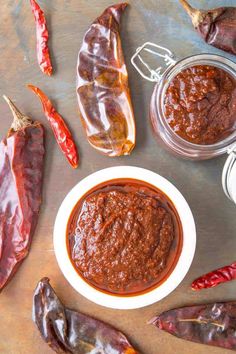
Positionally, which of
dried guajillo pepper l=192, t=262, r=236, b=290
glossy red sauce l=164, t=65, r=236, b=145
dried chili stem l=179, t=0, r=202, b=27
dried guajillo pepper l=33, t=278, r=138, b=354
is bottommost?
dried guajillo pepper l=33, t=278, r=138, b=354

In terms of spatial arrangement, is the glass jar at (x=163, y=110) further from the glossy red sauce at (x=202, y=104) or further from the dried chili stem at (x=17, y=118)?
the dried chili stem at (x=17, y=118)

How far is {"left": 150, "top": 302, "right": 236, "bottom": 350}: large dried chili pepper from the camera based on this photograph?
7.51 ft

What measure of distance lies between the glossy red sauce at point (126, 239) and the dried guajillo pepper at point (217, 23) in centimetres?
68

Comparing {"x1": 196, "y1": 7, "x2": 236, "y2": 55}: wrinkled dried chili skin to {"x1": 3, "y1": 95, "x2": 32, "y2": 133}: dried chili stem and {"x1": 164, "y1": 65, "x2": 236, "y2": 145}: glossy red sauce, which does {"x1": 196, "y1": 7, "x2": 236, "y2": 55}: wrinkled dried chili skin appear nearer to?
{"x1": 164, "y1": 65, "x2": 236, "y2": 145}: glossy red sauce

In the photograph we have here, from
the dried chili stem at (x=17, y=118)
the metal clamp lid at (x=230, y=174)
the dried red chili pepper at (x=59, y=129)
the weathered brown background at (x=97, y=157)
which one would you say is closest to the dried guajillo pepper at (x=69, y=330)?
the weathered brown background at (x=97, y=157)

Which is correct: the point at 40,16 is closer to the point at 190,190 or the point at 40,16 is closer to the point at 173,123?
the point at 173,123

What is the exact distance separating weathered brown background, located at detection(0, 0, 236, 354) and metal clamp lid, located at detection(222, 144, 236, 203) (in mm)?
58

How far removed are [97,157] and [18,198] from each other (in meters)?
0.39

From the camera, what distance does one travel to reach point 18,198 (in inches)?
90.0

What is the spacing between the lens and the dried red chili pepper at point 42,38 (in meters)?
2.31

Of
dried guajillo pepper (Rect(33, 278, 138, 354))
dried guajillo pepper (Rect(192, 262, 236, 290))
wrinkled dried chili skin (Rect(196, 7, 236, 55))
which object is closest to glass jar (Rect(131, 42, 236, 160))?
wrinkled dried chili skin (Rect(196, 7, 236, 55))

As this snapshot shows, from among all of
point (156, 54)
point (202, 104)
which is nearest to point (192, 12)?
point (156, 54)

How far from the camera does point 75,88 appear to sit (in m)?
2.35

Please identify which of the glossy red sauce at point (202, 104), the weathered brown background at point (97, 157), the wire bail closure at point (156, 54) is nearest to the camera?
the glossy red sauce at point (202, 104)
